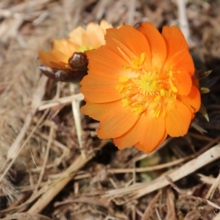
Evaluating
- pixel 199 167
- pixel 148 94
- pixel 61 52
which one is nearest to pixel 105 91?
pixel 148 94

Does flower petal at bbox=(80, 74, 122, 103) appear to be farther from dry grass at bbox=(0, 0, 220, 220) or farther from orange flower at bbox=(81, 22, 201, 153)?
dry grass at bbox=(0, 0, 220, 220)

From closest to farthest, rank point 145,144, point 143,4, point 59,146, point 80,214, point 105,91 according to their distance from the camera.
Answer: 1. point 145,144
2. point 105,91
3. point 80,214
4. point 59,146
5. point 143,4

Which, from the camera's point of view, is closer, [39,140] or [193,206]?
[193,206]

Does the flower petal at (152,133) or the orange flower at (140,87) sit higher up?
the orange flower at (140,87)

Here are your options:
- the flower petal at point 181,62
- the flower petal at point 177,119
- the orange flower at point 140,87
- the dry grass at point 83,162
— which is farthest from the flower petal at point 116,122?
the dry grass at point 83,162

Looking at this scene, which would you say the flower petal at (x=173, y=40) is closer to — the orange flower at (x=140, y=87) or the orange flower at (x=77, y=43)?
the orange flower at (x=140, y=87)

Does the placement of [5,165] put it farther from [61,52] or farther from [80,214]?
[61,52]

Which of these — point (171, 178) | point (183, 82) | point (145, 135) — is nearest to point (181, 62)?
point (183, 82)

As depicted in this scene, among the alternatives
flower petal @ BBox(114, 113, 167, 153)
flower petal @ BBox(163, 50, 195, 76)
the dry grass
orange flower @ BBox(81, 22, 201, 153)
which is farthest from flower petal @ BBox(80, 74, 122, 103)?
the dry grass
